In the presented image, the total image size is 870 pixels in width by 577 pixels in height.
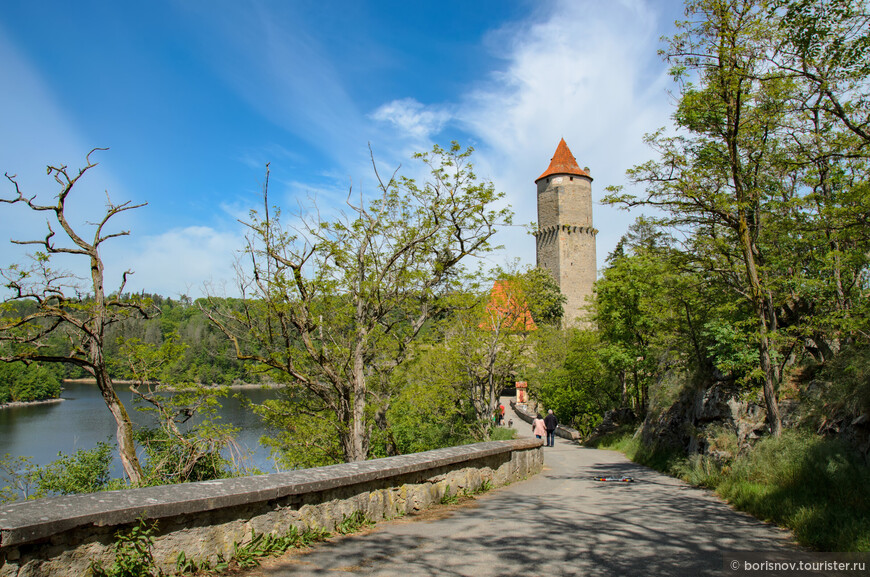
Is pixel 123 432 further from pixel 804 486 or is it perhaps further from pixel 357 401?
pixel 804 486

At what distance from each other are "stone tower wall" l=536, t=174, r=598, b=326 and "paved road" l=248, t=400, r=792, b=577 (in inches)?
2361

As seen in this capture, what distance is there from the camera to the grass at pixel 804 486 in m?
5.71

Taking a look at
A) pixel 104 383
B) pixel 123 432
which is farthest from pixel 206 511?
pixel 104 383

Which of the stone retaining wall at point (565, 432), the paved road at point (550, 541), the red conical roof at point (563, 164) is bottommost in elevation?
the stone retaining wall at point (565, 432)

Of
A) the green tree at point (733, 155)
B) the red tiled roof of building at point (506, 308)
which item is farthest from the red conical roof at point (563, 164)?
the green tree at point (733, 155)

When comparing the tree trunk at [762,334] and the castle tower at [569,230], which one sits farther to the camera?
the castle tower at [569,230]

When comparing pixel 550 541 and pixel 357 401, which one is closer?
pixel 550 541

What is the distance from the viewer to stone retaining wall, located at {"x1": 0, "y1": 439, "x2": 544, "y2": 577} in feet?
11.2

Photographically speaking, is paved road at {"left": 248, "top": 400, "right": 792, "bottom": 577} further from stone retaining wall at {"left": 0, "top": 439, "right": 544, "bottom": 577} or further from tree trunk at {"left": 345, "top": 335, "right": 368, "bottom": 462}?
tree trunk at {"left": 345, "top": 335, "right": 368, "bottom": 462}

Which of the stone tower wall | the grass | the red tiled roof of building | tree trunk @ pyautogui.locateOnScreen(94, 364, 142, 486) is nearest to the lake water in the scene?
the red tiled roof of building

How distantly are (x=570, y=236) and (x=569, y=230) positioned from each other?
723 millimetres

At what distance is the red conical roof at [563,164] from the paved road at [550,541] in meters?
64.0

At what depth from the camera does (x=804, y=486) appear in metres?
7.24

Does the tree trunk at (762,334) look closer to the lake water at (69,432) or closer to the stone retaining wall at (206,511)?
the stone retaining wall at (206,511)
